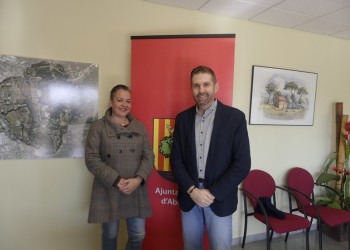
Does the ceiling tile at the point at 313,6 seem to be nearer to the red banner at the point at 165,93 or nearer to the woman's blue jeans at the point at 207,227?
the red banner at the point at 165,93

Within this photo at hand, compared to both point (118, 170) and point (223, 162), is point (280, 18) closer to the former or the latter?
point (223, 162)

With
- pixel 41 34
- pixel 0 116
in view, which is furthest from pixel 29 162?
pixel 41 34

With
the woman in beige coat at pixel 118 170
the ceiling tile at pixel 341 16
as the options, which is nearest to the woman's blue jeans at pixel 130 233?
the woman in beige coat at pixel 118 170

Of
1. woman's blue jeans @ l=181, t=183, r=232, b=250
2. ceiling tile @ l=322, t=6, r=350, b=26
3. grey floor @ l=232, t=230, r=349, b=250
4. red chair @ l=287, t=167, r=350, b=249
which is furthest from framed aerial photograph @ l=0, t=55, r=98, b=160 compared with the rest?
ceiling tile @ l=322, t=6, r=350, b=26

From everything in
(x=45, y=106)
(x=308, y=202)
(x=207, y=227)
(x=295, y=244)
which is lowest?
(x=295, y=244)

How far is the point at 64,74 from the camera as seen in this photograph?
207 centimetres

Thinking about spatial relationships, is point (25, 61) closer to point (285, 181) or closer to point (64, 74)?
point (64, 74)

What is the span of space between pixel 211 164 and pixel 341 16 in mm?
2427

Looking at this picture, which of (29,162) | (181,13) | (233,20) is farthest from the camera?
(233,20)

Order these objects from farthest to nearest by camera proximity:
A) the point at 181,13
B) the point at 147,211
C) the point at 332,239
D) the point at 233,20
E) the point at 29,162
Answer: the point at 332,239 → the point at 233,20 → the point at 181,13 → the point at 29,162 → the point at 147,211

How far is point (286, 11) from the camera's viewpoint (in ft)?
7.79

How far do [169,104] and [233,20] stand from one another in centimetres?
141

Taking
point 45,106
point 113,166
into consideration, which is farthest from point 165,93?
point 45,106

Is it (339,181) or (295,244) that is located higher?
(339,181)
